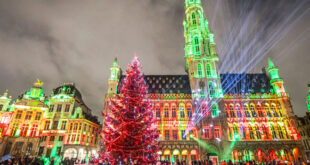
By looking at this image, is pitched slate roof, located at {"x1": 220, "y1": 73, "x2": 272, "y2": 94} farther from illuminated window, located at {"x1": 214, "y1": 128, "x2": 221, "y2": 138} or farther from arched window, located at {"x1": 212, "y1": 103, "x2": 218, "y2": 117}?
illuminated window, located at {"x1": 214, "y1": 128, "x2": 221, "y2": 138}

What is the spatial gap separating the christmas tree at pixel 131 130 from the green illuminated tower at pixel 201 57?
25790 millimetres

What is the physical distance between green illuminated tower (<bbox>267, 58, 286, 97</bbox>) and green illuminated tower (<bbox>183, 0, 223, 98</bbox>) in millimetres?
13676

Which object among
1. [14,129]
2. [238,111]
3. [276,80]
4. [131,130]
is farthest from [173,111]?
[14,129]

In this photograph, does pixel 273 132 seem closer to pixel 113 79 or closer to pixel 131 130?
pixel 131 130

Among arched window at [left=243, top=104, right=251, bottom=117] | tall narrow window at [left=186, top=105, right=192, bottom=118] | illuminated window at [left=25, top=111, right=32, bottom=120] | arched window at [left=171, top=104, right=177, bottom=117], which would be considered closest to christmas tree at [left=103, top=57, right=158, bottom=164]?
arched window at [left=171, top=104, right=177, bottom=117]

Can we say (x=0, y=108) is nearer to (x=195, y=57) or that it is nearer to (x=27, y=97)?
(x=27, y=97)

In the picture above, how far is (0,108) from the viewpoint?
134ft

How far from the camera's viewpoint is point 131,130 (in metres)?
11.4

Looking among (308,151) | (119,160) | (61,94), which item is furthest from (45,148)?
(308,151)

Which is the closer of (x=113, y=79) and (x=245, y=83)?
(x=113, y=79)

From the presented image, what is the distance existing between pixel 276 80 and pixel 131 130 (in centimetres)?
4075

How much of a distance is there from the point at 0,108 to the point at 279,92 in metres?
69.0

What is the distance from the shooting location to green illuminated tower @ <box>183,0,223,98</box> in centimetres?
3653

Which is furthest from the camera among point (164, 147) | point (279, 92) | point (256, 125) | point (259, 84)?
point (259, 84)
